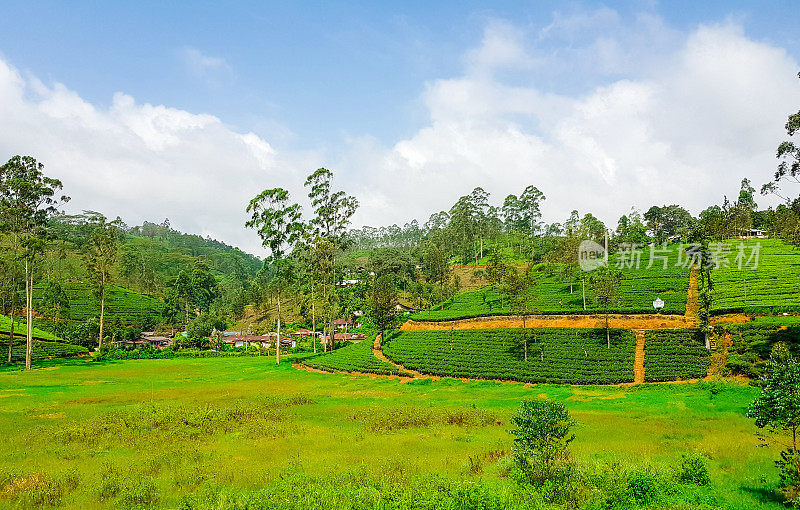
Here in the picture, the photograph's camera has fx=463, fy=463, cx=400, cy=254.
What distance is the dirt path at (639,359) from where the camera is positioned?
36.8 m

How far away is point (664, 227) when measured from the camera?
115125 millimetres

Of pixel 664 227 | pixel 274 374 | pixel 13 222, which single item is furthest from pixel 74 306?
pixel 664 227

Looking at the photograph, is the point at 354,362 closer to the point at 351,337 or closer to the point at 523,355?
the point at 523,355

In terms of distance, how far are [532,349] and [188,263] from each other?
139251 millimetres

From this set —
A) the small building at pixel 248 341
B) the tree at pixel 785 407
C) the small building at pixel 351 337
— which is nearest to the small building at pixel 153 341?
the small building at pixel 248 341

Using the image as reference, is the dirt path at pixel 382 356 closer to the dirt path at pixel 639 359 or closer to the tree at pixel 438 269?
the dirt path at pixel 639 359

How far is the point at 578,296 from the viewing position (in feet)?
203

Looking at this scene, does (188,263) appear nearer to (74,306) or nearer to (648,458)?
(74,306)

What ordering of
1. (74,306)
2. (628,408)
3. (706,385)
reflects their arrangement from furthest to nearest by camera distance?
(74,306) < (706,385) < (628,408)

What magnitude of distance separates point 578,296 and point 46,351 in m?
68.4

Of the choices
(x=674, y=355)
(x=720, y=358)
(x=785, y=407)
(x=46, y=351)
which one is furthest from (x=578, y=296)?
(x=46, y=351)

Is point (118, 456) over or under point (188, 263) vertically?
under

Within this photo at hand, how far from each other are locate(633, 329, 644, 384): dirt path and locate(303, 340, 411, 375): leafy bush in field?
20.0 metres

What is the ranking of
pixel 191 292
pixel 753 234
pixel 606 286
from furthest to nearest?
pixel 191 292
pixel 753 234
pixel 606 286
